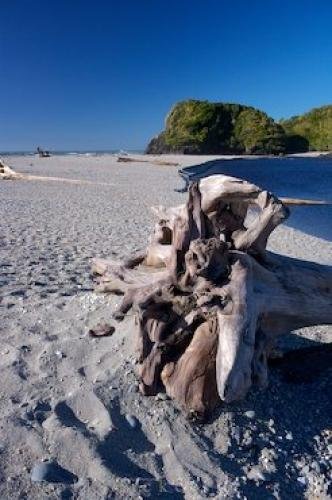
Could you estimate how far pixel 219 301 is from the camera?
3.23 meters

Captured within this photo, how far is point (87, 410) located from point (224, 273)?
1.25 m

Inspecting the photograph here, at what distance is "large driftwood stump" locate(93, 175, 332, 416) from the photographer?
312cm

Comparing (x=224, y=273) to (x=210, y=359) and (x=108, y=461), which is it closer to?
(x=210, y=359)

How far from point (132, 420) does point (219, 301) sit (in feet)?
3.02

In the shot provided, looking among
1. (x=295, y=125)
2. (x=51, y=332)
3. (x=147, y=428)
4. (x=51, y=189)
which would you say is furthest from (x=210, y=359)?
(x=295, y=125)

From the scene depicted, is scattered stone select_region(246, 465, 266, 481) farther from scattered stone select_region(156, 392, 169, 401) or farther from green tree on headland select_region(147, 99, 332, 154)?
green tree on headland select_region(147, 99, 332, 154)

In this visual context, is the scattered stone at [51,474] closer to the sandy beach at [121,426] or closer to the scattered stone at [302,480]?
the sandy beach at [121,426]

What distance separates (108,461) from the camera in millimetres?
Result: 2699

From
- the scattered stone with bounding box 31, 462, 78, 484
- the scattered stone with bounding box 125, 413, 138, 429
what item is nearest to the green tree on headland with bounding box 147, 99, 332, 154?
the scattered stone with bounding box 125, 413, 138, 429

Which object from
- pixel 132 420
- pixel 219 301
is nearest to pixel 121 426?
pixel 132 420

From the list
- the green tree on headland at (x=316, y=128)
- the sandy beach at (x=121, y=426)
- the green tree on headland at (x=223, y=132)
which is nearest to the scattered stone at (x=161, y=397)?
the sandy beach at (x=121, y=426)

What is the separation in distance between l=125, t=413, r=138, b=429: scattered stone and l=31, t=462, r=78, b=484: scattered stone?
55 cm

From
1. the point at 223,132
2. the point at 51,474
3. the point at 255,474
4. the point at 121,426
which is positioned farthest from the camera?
the point at 223,132

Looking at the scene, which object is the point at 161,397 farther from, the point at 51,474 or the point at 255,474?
the point at 51,474
